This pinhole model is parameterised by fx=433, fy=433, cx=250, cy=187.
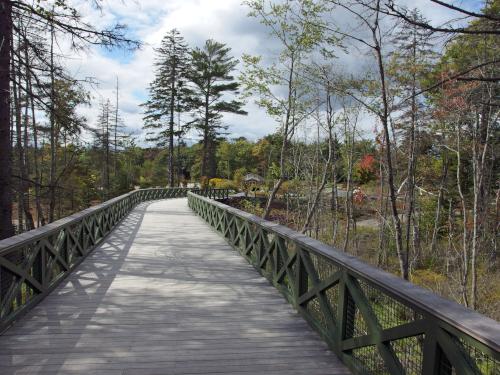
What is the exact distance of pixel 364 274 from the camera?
2904mm

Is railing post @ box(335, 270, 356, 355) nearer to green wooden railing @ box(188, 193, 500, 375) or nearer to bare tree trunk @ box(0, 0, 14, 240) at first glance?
green wooden railing @ box(188, 193, 500, 375)

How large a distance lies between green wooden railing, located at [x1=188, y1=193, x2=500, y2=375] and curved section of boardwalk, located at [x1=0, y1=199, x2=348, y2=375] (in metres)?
0.23

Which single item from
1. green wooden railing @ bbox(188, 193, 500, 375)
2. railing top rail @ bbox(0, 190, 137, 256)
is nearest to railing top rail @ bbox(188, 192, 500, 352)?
green wooden railing @ bbox(188, 193, 500, 375)

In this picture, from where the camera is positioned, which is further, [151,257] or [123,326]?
[151,257]

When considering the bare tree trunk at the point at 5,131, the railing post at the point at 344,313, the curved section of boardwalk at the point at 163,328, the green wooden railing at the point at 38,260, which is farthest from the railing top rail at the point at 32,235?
the railing post at the point at 344,313

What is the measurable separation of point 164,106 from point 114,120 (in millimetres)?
→ 12384

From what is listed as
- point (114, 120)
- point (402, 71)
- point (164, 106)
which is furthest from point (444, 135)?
point (114, 120)

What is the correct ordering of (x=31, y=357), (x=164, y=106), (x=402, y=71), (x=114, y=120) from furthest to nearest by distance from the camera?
(x=114, y=120) → (x=164, y=106) → (x=402, y=71) → (x=31, y=357)

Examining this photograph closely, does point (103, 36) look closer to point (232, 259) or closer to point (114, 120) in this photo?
point (232, 259)

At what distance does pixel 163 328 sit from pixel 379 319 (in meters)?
2.04

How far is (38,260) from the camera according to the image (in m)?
4.89

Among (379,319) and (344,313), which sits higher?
(379,319)

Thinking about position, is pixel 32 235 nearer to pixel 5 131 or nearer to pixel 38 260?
pixel 38 260

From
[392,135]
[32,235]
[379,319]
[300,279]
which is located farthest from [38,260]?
[392,135]
